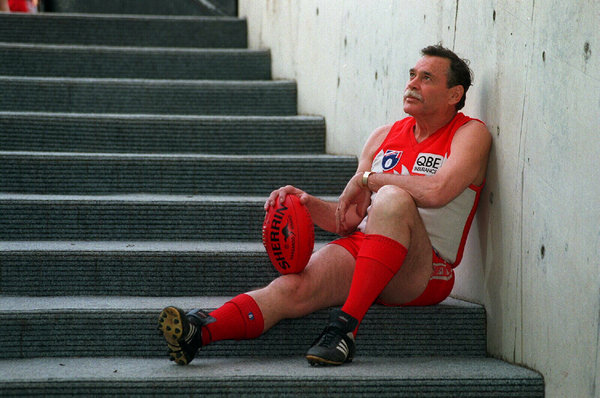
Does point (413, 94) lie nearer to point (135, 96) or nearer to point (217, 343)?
point (217, 343)

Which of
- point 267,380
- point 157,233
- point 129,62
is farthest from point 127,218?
point 129,62

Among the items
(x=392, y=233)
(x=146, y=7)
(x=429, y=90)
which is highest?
(x=146, y=7)

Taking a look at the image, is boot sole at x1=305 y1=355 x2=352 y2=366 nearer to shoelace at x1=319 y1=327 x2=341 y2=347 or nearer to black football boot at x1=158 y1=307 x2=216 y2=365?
shoelace at x1=319 y1=327 x2=341 y2=347

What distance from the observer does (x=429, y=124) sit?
7.56 feet

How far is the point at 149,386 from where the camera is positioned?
1870 mm

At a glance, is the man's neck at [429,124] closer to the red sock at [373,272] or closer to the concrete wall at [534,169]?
the concrete wall at [534,169]

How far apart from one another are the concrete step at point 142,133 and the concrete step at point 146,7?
2512 mm

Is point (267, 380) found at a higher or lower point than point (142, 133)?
lower

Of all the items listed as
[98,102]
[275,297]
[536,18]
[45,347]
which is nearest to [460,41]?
[536,18]

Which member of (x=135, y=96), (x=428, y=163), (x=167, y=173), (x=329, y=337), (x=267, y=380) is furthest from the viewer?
(x=135, y=96)

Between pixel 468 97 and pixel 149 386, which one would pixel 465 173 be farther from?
pixel 149 386

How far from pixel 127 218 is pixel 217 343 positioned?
74cm

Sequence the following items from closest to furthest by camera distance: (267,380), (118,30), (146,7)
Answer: (267,380) < (118,30) < (146,7)

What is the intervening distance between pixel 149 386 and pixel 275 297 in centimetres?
44
